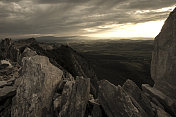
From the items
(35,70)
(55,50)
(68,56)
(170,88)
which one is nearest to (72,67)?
(68,56)

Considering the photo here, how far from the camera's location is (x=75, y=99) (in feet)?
46.4

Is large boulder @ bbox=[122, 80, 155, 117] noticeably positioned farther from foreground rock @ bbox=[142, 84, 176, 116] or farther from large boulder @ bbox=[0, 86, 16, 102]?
large boulder @ bbox=[0, 86, 16, 102]

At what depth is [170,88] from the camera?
51.9ft

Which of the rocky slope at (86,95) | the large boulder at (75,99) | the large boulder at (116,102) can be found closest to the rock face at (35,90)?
the rocky slope at (86,95)

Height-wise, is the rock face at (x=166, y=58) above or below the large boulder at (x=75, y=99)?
above

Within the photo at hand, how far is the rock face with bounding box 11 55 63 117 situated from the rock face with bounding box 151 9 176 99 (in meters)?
14.7

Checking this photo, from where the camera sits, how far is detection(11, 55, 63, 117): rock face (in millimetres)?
13602

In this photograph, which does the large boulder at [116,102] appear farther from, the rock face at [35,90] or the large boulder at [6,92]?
the large boulder at [6,92]

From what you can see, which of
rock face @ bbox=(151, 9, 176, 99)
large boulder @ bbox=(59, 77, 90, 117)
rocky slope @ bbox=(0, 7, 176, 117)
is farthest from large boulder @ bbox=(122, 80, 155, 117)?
large boulder @ bbox=(59, 77, 90, 117)

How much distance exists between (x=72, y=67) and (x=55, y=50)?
17399 millimetres

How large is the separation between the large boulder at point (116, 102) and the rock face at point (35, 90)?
6.41 metres

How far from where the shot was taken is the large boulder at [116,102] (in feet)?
39.8

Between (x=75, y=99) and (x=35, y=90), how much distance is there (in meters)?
4.94

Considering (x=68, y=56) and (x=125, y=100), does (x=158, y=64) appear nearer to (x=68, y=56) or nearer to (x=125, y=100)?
(x=125, y=100)
